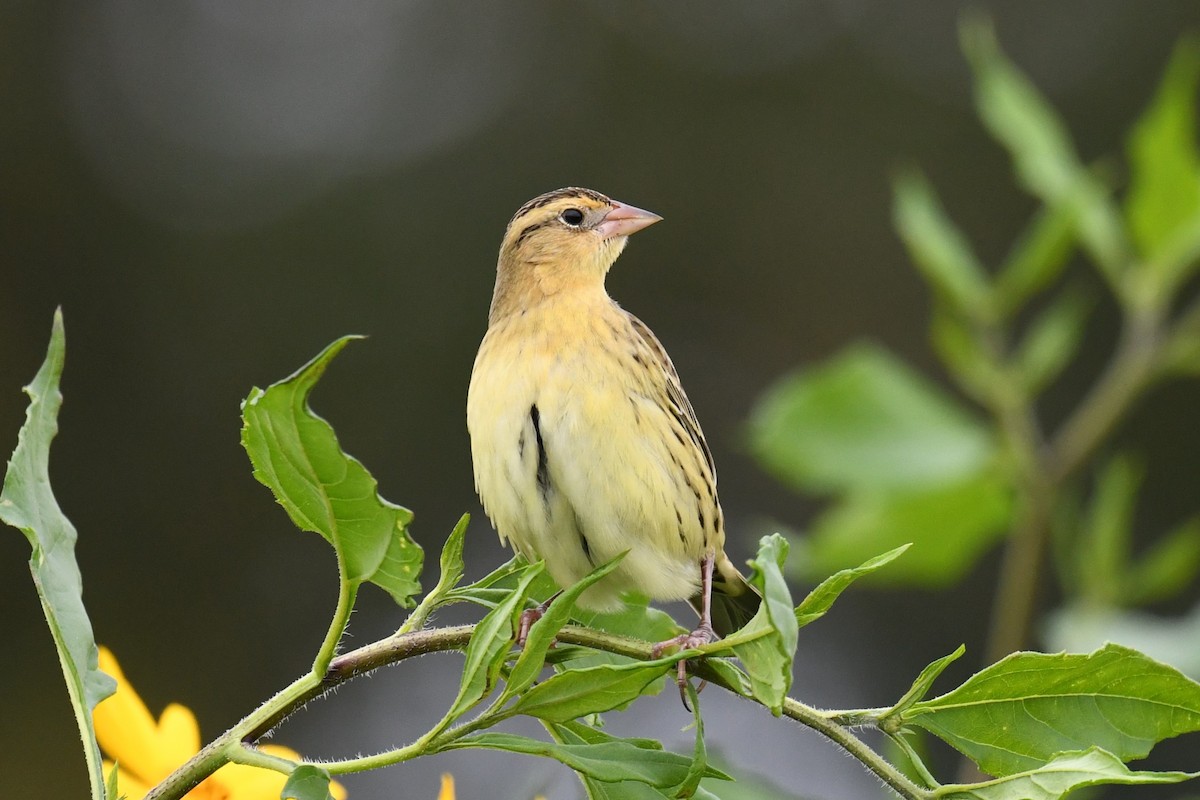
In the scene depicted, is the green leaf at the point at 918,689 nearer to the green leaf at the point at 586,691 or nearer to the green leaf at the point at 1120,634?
the green leaf at the point at 586,691

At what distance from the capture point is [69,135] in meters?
11.2

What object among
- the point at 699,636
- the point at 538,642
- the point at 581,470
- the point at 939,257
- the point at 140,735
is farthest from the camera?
the point at 939,257

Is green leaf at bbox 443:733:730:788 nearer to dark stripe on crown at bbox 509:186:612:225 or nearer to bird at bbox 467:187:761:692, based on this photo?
bird at bbox 467:187:761:692

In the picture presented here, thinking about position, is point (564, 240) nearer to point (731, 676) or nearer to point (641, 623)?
point (641, 623)

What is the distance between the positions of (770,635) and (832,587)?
100 millimetres

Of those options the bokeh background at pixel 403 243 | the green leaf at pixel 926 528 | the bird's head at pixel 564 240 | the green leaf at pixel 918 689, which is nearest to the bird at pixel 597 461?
the bird's head at pixel 564 240

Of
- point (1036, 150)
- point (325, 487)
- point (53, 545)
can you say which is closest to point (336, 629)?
point (325, 487)

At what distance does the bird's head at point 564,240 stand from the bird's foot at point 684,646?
130 centimetres

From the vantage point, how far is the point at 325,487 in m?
1.49

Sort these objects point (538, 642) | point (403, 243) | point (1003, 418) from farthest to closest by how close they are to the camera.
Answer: point (403, 243) < point (1003, 418) < point (538, 642)

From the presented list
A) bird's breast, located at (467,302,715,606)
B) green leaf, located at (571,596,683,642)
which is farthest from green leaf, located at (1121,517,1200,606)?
green leaf, located at (571,596,683,642)

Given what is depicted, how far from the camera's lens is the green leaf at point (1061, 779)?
4.42ft

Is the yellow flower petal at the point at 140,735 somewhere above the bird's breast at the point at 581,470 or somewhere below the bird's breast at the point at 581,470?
below

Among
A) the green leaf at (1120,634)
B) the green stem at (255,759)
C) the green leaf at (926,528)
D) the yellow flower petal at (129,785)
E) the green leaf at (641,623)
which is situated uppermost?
the green leaf at (926,528)
